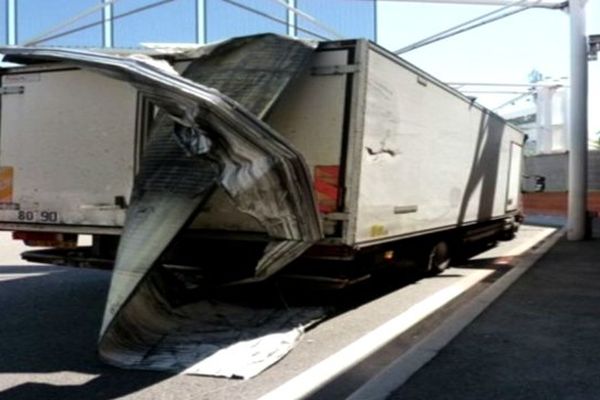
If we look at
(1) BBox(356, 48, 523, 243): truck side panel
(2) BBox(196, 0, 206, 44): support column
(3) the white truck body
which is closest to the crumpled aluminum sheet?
(3) the white truck body

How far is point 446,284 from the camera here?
10.6 m

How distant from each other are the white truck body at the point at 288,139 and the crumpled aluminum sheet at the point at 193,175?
48 centimetres

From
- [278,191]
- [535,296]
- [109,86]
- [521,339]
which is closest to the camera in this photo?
[278,191]

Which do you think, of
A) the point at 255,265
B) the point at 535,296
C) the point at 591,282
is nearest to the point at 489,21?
the point at 591,282

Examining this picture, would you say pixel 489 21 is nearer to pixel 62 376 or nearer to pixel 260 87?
pixel 260 87

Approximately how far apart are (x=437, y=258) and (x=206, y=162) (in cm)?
636

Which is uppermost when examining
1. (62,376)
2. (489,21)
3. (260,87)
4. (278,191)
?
(489,21)

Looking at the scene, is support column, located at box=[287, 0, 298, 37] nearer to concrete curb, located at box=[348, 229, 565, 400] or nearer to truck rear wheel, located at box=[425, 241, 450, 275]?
truck rear wheel, located at box=[425, 241, 450, 275]

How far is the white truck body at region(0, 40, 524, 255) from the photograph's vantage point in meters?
7.17

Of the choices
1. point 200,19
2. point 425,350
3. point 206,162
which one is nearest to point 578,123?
point 200,19

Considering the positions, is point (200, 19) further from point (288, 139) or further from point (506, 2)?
point (288, 139)

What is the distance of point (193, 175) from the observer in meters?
6.47

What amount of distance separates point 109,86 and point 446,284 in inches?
217

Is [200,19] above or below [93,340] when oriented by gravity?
above
